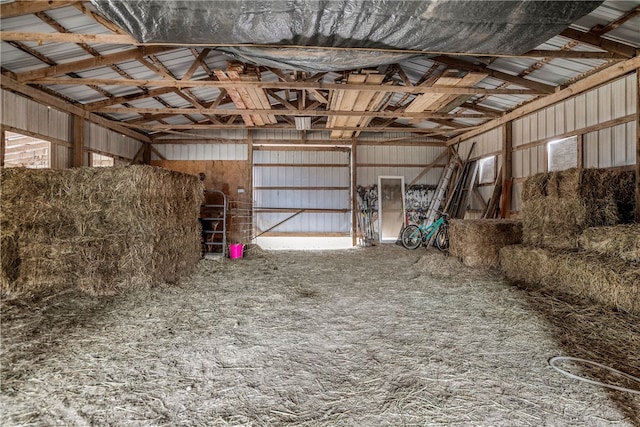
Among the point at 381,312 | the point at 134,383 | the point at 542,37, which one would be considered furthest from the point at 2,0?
the point at 542,37

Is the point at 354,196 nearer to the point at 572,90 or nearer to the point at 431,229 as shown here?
the point at 431,229

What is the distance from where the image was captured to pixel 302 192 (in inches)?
376

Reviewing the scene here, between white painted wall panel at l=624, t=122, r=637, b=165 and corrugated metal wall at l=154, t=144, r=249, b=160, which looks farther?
corrugated metal wall at l=154, t=144, r=249, b=160

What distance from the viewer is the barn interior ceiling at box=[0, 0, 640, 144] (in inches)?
102

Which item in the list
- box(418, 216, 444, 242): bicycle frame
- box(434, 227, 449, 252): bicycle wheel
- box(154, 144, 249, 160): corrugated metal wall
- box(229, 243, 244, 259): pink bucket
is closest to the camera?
box(229, 243, 244, 259): pink bucket

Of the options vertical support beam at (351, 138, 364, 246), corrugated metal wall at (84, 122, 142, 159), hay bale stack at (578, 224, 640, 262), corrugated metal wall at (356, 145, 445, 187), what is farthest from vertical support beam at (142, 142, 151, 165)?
hay bale stack at (578, 224, 640, 262)

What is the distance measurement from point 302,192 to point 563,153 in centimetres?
610

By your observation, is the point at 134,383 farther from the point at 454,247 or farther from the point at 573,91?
the point at 573,91

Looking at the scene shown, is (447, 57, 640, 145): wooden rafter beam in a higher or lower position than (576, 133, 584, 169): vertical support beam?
higher

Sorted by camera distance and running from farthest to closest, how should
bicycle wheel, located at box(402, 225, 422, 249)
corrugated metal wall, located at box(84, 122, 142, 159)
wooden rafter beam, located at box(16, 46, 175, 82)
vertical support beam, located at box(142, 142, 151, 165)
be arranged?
vertical support beam, located at box(142, 142, 151, 165), bicycle wheel, located at box(402, 225, 422, 249), corrugated metal wall, located at box(84, 122, 142, 159), wooden rafter beam, located at box(16, 46, 175, 82)

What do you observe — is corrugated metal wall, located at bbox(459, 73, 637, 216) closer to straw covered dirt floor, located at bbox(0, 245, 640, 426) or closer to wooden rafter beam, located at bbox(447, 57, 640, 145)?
wooden rafter beam, located at bbox(447, 57, 640, 145)

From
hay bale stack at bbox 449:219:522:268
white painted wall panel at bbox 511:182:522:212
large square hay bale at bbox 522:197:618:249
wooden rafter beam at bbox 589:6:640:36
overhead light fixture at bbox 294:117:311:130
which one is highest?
wooden rafter beam at bbox 589:6:640:36

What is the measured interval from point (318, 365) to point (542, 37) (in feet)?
11.1

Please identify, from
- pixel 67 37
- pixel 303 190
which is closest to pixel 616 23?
pixel 67 37
